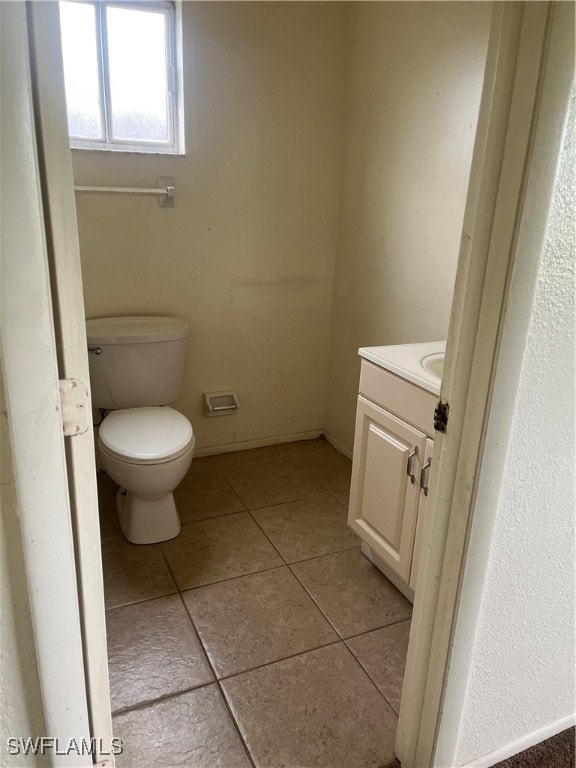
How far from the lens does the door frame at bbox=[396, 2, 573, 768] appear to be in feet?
2.58

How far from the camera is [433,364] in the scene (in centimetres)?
166

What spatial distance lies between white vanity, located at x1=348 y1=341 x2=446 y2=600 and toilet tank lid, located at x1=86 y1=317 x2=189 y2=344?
0.87m

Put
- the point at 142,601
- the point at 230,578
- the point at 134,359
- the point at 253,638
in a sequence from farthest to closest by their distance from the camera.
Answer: the point at 134,359, the point at 230,578, the point at 142,601, the point at 253,638

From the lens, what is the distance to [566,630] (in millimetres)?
1222

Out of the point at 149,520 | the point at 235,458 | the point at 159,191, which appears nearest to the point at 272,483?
the point at 235,458

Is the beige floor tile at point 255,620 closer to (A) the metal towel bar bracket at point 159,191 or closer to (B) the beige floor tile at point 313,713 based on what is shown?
(B) the beige floor tile at point 313,713

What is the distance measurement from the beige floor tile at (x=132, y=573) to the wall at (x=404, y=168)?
117 centimetres

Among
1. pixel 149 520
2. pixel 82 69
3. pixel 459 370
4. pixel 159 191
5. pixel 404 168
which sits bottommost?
pixel 149 520

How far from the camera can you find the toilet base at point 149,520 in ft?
6.59

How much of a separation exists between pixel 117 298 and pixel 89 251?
22 centimetres

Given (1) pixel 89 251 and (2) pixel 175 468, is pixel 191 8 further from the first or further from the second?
(2) pixel 175 468

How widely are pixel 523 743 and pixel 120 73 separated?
2604 millimetres

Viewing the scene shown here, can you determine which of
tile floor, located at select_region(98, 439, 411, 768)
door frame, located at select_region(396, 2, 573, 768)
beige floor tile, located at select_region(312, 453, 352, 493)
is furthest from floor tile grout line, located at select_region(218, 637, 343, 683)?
beige floor tile, located at select_region(312, 453, 352, 493)

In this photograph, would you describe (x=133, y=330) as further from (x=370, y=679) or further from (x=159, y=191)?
(x=370, y=679)
